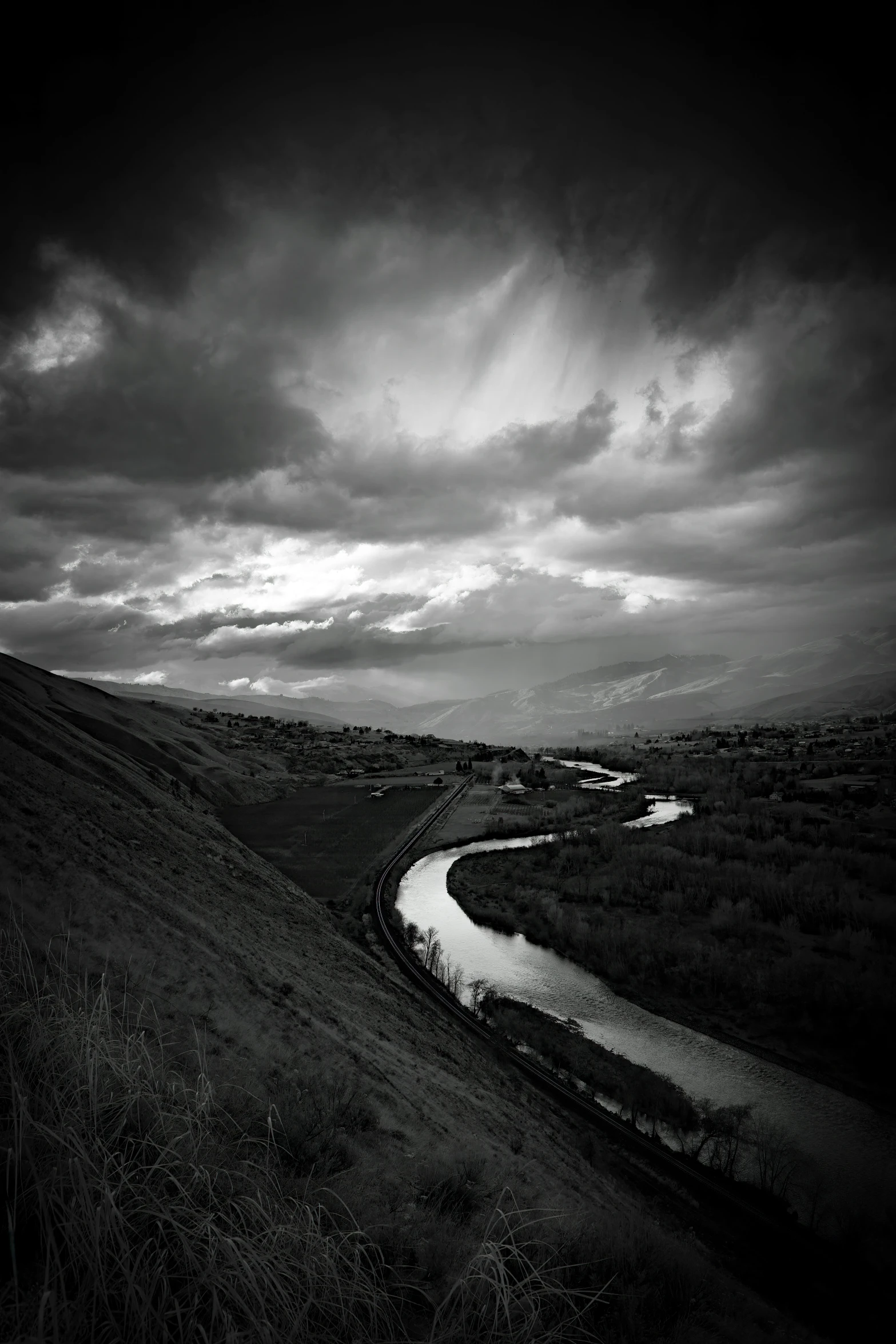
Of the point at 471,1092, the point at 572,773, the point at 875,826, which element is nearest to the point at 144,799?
the point at 471,1092

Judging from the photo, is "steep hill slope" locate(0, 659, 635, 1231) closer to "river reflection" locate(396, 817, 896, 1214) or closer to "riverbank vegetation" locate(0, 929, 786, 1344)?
"riverbank vegetation" locate(0, 929, 786, 1344)

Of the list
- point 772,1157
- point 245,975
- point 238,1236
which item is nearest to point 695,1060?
point 772,1157

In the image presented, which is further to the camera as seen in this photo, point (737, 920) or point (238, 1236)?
point (737, 920)

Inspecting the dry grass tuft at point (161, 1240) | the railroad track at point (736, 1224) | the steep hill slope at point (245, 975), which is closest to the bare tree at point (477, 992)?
the steep hill slope at point (245, 975)

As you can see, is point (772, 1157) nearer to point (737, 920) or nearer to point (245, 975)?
point (245, 975)

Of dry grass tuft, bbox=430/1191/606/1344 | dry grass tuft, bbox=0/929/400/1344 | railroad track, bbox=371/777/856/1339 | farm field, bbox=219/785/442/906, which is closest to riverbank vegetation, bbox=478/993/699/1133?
railroad track, bbox=371/777/856/1339

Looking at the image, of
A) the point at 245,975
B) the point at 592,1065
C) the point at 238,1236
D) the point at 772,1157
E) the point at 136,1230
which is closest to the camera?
the point at 136,1230

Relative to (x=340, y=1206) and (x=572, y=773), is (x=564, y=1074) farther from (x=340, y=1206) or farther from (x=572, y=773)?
(x=572, y=773)
